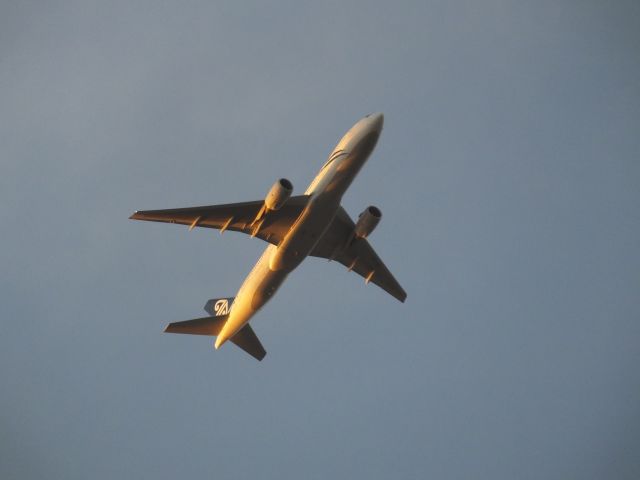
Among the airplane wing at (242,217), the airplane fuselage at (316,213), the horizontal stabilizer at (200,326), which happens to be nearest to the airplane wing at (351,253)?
the airplane wing at (242,217)

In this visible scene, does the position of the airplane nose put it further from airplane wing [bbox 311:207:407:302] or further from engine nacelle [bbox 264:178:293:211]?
airplane wing [bbox 311:207:407:302]

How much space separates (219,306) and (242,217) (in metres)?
7.48

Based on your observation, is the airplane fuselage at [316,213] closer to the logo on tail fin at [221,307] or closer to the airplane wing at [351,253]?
the airplane wing at [351,253]

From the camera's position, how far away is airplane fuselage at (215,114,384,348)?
2761cm

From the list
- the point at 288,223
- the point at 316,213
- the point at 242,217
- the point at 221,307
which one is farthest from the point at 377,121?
the point at 221,307

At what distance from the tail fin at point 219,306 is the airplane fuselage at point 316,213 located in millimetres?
3792

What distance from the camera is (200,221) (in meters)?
30.1

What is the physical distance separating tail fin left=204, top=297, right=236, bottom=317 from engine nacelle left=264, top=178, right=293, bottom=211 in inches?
307

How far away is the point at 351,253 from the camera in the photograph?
34281mm

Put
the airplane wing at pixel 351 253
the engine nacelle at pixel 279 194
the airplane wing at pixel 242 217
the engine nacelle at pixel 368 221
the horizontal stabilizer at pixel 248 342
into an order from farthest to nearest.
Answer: the horizontal stabilizer at pixel 248 342, the airplane wing at pixel 351 253, the engine nacelle at pixel 368 221, the airplane wing at pixel 242 217, the engine nacelle at pixel 279 194

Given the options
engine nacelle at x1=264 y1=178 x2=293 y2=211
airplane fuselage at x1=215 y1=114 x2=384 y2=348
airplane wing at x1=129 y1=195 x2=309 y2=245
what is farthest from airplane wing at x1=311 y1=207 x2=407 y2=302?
engine nacelle at x1=264 y1=178 x2=293 y2=211

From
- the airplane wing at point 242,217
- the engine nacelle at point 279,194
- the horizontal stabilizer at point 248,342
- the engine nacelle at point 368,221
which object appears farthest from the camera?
the horizontal stabilizer at point 248,342

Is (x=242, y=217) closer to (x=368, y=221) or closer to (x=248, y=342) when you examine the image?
(x=368, y=221)

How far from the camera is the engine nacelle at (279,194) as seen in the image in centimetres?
2755
